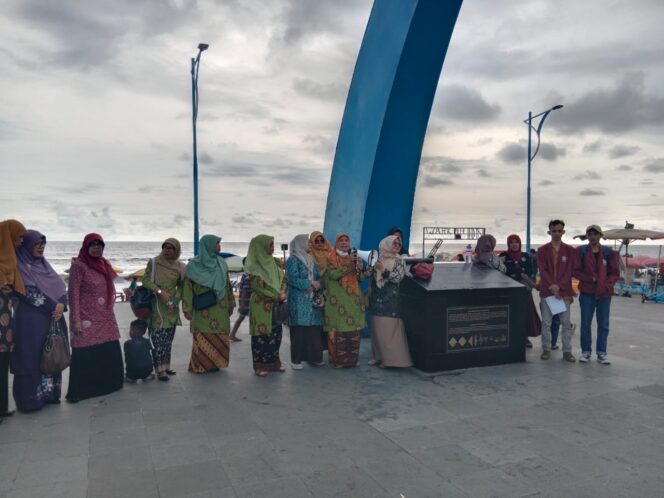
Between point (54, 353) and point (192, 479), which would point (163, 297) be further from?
point (192, 479)

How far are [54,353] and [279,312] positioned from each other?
6.84 ft

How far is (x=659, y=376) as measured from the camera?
534 cm

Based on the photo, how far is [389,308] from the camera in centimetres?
563

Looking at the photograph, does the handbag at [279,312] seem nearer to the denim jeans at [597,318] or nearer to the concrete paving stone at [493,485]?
the concrete paving stone at [493,485]

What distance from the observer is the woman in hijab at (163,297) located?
16.9 feet

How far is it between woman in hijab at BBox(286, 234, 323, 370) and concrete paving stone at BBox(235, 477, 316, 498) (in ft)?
8.94

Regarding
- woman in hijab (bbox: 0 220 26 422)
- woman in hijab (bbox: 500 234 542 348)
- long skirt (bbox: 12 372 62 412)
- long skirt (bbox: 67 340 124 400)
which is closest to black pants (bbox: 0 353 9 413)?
woman in hijab (bbox: 0 220 26 422)

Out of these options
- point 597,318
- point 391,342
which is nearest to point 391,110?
point 391,342

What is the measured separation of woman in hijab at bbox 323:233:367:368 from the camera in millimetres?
5676

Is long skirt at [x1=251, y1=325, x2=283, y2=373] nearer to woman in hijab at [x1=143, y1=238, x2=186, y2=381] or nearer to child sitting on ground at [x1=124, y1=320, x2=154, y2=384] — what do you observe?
woman in hijab at [x1=143, y1=238, x2=186, y2=381]

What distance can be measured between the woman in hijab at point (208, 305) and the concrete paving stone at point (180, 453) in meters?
1.94

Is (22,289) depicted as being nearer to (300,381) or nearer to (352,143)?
(300,381)

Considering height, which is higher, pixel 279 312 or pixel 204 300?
pixel 204 300

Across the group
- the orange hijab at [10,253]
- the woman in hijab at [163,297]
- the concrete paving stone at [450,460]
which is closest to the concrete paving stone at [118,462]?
the orange hijab at [10,253]
